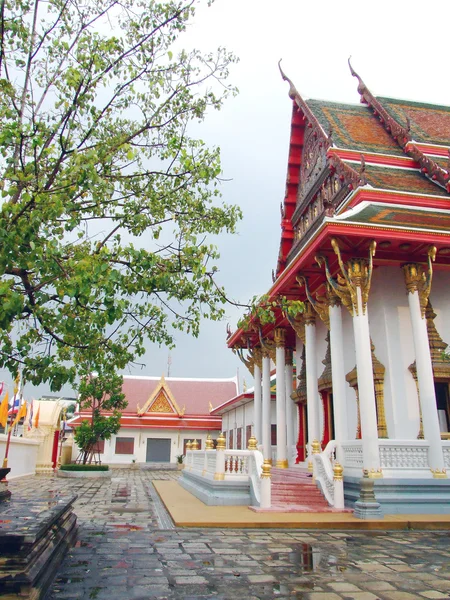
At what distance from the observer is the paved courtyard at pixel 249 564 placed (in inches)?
150

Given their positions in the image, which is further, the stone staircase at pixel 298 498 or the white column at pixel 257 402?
the white column at pixel 257 402

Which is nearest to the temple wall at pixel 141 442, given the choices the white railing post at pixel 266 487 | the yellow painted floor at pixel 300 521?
the white railing post at pixel 266 487

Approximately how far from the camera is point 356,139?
1319 cm

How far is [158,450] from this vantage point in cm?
3092

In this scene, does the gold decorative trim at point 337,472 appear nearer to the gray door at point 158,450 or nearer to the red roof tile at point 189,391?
the gray door at point 158,450

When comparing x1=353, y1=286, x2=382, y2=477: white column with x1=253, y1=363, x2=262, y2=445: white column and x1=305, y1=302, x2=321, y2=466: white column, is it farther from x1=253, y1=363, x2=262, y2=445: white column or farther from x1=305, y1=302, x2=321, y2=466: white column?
x1=253, y1=363, x2=262, y2=445: white column

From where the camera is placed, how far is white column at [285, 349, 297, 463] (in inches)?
549

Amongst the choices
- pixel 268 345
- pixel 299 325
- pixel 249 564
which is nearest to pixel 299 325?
pixel 299 325

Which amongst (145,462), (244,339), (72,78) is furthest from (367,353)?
(145,462)

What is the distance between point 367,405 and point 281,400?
Answer: 5.33 meters

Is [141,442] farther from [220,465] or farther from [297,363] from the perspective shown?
[220,465]

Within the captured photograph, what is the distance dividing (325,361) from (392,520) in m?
4.92

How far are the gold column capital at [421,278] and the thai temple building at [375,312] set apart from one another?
0.8 inches

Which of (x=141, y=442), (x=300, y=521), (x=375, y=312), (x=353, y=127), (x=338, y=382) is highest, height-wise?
(x=353, y=127)
